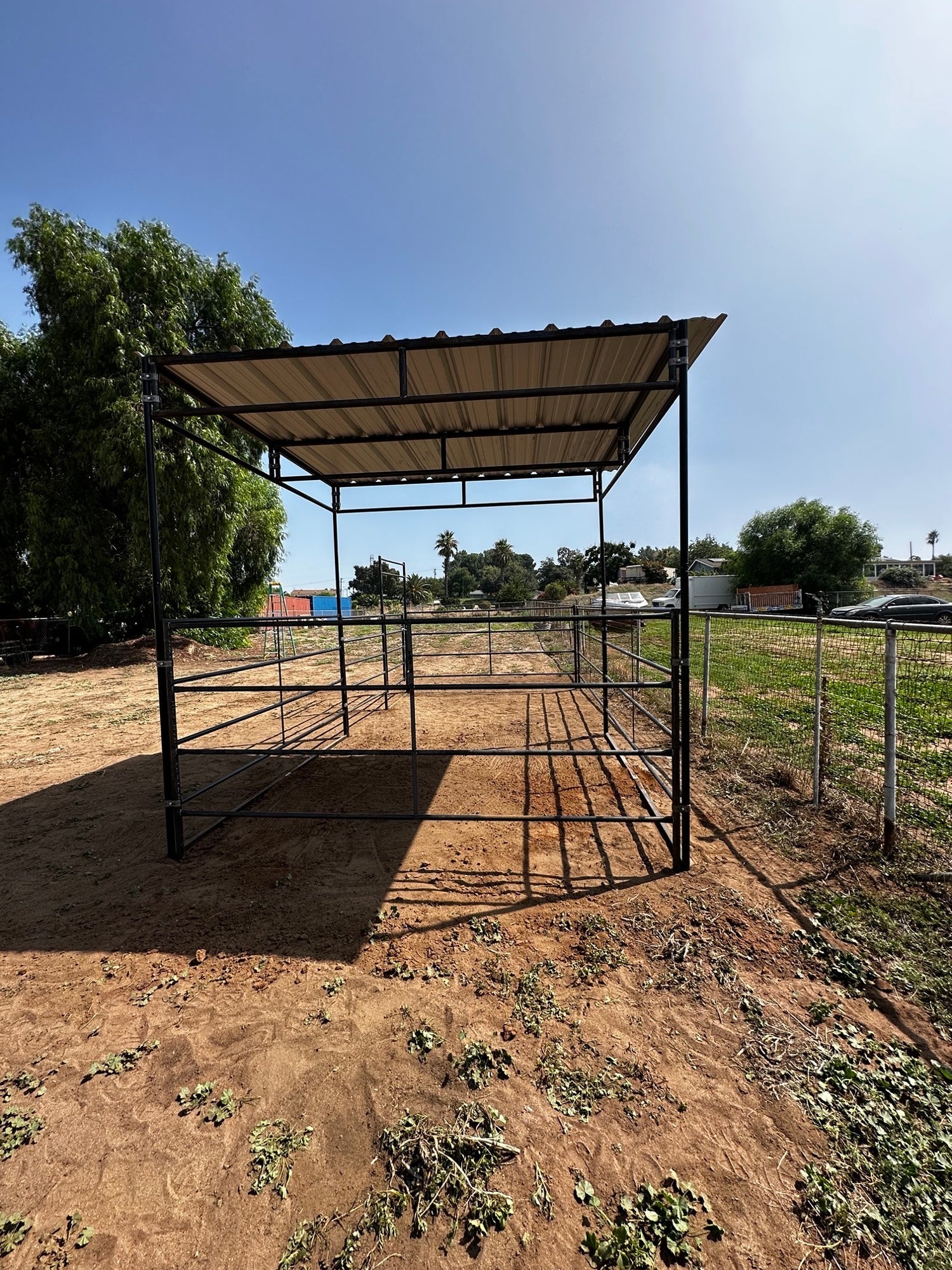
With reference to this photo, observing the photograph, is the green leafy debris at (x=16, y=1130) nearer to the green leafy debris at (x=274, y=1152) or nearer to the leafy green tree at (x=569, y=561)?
the green leafy debris at (x=274, y=1152)

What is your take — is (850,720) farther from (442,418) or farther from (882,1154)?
(442,418)

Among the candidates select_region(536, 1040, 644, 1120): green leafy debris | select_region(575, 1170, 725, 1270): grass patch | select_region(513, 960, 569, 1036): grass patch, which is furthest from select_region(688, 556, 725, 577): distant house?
select_region(575, 1170, 725, 1270): grass patch

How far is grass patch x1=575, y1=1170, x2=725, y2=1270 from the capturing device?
123 centimetres

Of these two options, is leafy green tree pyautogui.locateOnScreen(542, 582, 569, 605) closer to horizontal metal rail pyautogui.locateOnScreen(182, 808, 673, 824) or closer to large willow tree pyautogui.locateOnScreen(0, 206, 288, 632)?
large willow tree pyautogui.locateOnScreen(0, 206, 288, 632)

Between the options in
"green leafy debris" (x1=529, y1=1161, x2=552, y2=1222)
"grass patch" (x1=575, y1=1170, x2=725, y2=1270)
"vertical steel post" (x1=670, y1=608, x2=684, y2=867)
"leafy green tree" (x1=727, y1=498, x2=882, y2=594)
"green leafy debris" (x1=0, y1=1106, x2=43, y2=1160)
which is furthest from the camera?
"leafy green tree" (x1=727, y1=498, x2=882, y2=594)

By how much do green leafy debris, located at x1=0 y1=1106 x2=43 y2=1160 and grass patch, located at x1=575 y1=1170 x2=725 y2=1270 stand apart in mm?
1673

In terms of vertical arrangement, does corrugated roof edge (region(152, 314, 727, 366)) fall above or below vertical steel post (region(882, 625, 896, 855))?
above

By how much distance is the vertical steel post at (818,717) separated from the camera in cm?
359

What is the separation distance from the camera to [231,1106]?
1640 millimetres

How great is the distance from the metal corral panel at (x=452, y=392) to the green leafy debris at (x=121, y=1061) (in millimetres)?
3101

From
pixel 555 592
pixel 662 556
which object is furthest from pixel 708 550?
pixel 555 592

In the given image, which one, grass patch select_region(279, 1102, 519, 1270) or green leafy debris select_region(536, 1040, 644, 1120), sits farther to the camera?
green leafy debris select_region(536, 1040, 644, 1120)

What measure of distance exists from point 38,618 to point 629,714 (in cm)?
1786

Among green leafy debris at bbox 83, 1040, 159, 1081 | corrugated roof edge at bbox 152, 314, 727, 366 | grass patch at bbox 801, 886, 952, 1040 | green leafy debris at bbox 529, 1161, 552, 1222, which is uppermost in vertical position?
corrugated roof edge at bbox 152, 314, 727, 366
